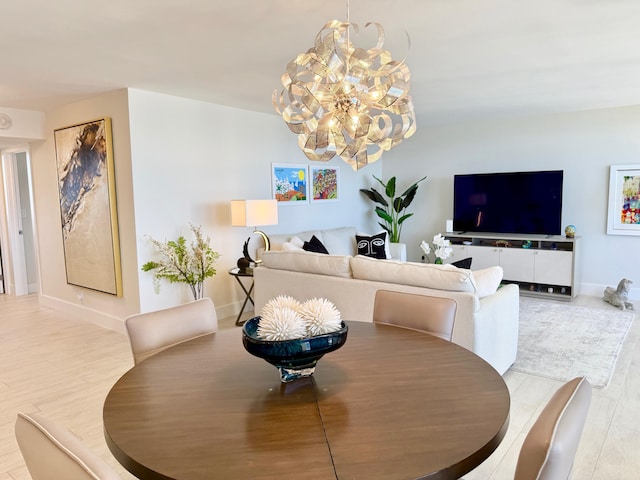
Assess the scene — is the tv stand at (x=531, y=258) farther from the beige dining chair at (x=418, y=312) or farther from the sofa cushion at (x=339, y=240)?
the beige dining chair at (x=418, y=312)

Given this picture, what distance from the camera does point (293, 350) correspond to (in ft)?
4.26

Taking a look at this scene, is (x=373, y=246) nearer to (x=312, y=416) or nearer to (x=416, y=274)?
(x=416, y=274)

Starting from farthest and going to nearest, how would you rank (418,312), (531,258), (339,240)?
(339,240) < (531,258) < (418,312)

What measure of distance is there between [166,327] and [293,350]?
0.88 metres

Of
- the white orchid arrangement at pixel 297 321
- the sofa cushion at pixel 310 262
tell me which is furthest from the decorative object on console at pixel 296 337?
the sofa cushion at pixel 310 262

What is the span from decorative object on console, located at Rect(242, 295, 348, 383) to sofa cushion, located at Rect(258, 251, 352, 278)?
1.98m

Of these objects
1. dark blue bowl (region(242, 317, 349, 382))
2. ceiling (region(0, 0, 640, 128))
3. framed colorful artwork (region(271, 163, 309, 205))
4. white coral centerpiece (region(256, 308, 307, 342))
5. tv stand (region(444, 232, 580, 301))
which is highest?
ceiling (region(0, 0, 640, 128))

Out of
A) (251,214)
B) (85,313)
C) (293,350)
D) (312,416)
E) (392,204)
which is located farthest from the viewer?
(392,204)

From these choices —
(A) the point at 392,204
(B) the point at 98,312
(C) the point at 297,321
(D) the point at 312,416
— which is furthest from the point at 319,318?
(A) the point at 392,204

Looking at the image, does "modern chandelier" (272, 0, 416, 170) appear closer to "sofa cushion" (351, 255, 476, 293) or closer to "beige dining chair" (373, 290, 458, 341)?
"beige dining chair" (373, 290, 458, 341)

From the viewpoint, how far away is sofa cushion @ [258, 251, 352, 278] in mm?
3406

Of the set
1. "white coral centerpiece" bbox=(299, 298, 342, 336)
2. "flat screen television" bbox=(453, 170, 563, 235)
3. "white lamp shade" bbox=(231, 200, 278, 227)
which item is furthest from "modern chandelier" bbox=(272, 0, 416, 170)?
"flat screen television" bbox=(453, 170, 563, 235)

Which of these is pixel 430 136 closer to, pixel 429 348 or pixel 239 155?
pixel 239 155

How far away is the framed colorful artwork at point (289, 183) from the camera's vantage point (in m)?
5.52
